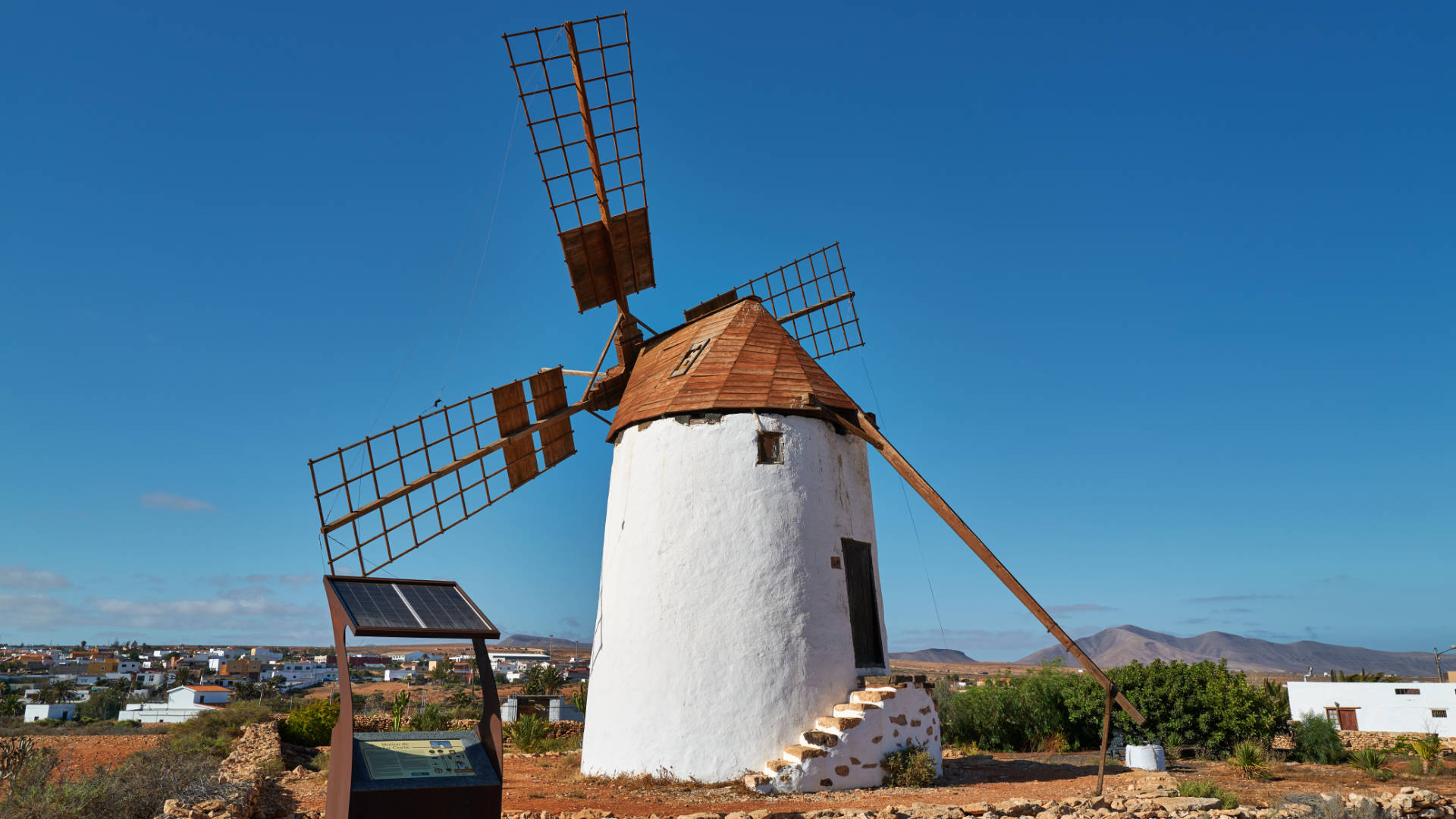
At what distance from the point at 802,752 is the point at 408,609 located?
223 inches

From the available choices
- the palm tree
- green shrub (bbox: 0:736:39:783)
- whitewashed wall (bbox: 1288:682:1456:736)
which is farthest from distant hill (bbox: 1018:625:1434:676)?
green shrub (bbox: 0:736:39:783)

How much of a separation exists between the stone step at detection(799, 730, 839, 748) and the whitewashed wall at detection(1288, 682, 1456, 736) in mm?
23387

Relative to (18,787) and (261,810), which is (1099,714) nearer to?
(261,810)

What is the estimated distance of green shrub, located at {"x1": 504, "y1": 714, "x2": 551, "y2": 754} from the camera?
50.8 ft

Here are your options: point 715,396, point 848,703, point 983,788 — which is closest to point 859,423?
point 715,396

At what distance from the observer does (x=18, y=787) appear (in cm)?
810

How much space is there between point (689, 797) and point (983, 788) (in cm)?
366

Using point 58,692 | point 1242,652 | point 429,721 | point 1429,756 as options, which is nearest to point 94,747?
point 429,721

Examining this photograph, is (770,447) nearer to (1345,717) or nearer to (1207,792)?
(1207,792)

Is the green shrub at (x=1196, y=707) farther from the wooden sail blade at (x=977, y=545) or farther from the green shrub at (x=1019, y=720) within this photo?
the wooden sail blade at (x=977, y=545)

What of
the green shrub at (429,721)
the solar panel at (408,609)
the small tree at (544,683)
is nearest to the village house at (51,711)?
the small tree at (544,683)

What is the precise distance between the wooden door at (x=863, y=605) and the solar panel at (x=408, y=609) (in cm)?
637

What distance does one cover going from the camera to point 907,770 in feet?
35.3

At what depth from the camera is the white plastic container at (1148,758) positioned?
41.5 feet
